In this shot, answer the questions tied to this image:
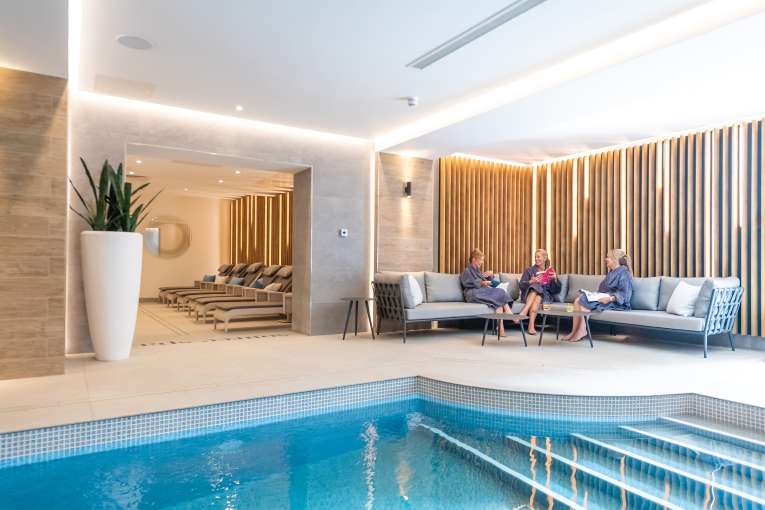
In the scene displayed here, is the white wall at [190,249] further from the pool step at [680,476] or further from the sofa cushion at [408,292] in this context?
the pool step at [680,476]

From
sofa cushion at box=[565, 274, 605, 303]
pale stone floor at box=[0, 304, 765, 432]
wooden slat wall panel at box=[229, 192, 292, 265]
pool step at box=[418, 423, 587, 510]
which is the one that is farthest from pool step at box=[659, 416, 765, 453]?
wooden slat wall panel at box=[229, 192, 292, 265]

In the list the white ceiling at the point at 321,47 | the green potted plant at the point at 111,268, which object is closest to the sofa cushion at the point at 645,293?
the white ceiling at the point at 321,47

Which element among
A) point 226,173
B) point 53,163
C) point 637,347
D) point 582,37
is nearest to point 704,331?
point 637,347

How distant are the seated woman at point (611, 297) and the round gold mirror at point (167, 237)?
10588mm

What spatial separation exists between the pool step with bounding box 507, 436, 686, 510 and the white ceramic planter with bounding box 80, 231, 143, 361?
380 cm

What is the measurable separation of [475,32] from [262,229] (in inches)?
369

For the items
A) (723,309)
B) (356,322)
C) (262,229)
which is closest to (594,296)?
(723,309)

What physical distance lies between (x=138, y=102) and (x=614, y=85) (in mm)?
4897

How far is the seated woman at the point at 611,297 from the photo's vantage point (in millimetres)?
6559

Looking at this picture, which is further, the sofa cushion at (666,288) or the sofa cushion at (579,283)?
the sofa cushion at (579,283)

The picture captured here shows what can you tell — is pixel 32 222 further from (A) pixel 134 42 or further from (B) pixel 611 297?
(B) pixel 611 297

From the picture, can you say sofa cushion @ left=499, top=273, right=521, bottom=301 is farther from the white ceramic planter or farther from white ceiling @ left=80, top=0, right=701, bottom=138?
the white ceramic planter

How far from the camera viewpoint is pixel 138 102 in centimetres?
573

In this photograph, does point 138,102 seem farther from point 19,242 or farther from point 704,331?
point 704,331
